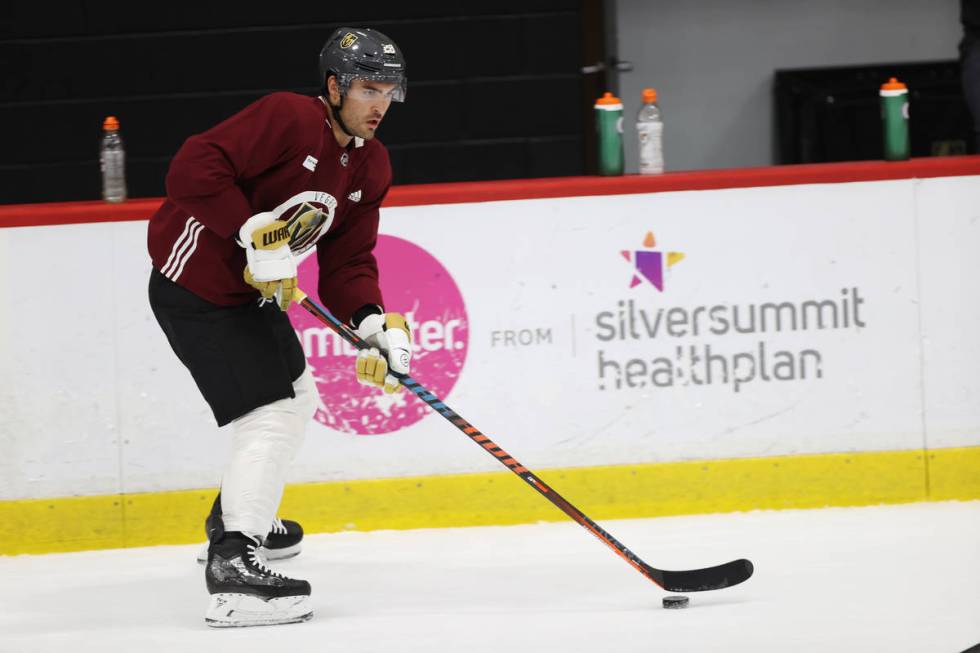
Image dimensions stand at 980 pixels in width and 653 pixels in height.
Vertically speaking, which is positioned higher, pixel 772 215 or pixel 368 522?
pixel 772 215

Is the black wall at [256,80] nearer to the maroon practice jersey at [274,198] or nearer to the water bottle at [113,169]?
the water bottle at [113,169]

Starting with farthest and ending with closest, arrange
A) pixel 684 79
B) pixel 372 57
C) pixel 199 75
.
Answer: pixel 684 79
pixel 199 75
pixel 372 57

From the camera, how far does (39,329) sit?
3.53m

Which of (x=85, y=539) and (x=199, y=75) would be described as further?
(x=199, y=75)

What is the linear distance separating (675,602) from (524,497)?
2.79ft

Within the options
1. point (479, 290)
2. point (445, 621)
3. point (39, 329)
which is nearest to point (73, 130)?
point (39, 329)

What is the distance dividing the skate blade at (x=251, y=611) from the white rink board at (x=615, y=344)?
0.76 meters

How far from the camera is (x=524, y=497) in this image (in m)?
3.63

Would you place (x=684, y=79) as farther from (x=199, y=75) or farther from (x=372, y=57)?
(x=372, y=57)

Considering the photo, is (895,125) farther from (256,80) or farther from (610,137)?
(256,80)

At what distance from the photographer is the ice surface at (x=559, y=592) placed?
2693 millimetres

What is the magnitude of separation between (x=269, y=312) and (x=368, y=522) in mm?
806

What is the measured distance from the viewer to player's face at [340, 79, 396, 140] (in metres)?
2.77

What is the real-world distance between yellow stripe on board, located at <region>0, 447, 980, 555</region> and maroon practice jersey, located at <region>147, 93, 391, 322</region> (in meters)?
0.72
